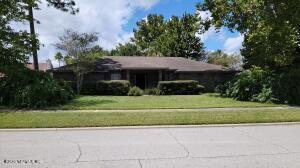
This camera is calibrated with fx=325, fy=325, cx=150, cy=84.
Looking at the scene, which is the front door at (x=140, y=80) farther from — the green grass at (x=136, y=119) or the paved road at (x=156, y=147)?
the paved road at (x=156, y=147)

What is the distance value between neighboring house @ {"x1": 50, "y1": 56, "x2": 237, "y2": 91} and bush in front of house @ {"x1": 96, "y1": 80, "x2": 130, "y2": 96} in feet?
9.98

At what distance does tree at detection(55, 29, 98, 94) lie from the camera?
2808cm

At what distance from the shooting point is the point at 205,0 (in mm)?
26953

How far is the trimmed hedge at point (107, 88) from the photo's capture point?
27.5 meters

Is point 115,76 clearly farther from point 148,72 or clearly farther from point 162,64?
point 162,64

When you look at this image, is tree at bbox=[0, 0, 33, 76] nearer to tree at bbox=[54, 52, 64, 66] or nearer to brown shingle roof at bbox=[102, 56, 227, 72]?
tree at bbox=[54, 52, 64, 66]

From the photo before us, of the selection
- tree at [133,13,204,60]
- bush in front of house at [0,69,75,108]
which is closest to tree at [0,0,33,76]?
bush in front of house at [0,69,75,108]

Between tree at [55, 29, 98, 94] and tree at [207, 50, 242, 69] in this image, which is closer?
tree at [55, 29, 98, 94]

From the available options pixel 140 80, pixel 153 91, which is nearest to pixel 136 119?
pixel 153 91

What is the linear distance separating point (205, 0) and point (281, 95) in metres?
11.2

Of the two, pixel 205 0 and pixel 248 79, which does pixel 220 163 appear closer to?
pixel 248 79

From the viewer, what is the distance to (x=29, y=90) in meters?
17.0

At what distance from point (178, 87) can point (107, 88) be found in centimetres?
622

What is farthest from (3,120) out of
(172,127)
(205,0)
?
(205,0)
